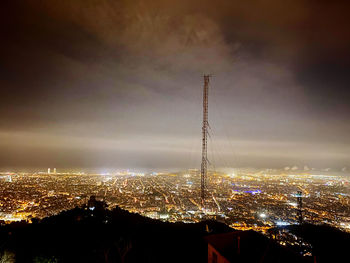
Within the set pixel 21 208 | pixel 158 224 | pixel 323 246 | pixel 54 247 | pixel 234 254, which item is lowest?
pixel 21 208

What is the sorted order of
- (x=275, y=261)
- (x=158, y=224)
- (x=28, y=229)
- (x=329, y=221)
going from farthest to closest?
(x=329, y=221) < (x=158, y=224) < (x=28, y=229) < (x=275, y=261)

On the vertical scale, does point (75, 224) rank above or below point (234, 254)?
below

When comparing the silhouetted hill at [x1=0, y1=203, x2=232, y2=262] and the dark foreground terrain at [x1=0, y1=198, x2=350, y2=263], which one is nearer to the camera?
the dark foreground terrain at [x1=0, y1=198, x2=350, y2=263]

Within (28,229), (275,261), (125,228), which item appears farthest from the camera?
(125,228)

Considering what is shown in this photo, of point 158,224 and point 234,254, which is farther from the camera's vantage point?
point 158,224

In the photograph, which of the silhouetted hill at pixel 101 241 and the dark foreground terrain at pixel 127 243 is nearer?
the dark foreground terrain at pixel 127 243

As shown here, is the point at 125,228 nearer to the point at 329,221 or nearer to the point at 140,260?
the point at 140,260

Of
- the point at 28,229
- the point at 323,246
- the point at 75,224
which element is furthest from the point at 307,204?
the point at 28,229
